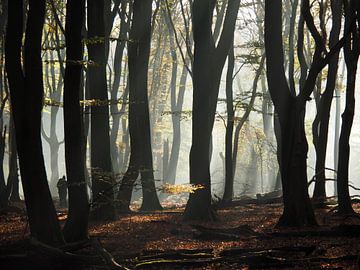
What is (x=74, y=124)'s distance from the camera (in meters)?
9.80

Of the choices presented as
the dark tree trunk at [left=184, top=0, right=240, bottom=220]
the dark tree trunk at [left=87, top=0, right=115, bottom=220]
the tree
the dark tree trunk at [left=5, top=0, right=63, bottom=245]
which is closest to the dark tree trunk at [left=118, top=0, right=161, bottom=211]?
the dark tree trunk at [left=87, top=0, right=115, bottom=220]

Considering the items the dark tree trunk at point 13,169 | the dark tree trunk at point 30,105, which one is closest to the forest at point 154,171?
the dark tree trunk at point 30,105

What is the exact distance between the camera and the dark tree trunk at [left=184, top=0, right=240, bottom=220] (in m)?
14.0

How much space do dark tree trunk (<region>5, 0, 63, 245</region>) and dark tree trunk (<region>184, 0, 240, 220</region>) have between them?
227 inches

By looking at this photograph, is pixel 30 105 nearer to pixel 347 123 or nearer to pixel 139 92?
pixel 139 92

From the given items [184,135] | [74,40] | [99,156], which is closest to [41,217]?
[74,40]

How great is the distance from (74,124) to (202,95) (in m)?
5.16

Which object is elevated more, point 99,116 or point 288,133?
point 99,116

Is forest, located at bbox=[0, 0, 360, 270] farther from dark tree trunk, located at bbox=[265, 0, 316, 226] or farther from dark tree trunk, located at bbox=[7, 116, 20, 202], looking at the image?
dark tree trunk, located at bbox=[7, 116, 20, 202]

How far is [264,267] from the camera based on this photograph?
25.6ft

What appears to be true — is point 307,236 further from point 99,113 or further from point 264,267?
point 99,113

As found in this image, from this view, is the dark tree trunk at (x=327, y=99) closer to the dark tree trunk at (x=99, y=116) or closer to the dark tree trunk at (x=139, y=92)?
the dark tree trunk at (x=139, y=92)

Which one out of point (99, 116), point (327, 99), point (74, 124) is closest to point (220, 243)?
point (74, 124)

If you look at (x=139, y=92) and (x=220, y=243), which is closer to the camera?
(x=220, y=243)
